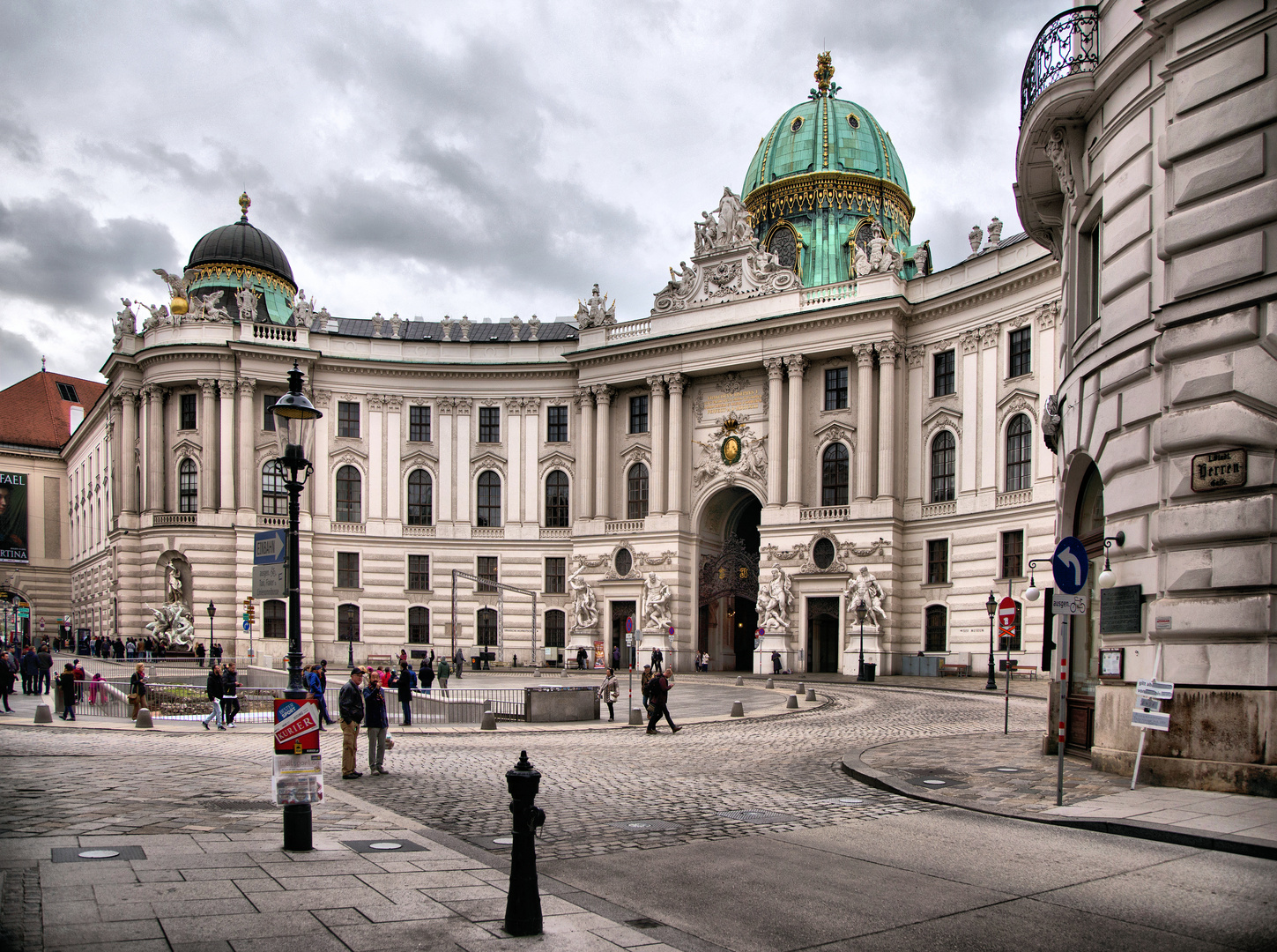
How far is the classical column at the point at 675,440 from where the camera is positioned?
188ft

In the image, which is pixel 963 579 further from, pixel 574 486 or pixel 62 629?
pixel 62 629

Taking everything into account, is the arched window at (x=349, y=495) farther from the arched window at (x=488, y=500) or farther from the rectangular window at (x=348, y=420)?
the arched window at (x=488, y=500)

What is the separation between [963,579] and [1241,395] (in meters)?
36.0

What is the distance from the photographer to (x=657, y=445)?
5831 centimetres

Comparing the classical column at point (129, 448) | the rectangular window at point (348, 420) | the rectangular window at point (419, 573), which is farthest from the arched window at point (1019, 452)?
the classical column at point (129, 448)

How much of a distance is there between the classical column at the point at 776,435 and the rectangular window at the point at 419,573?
21791mm

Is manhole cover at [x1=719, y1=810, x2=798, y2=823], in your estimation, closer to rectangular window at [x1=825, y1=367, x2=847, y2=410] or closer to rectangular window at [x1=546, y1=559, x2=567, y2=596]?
rectangular window at [x1=825, y1=367, x2=847, y2=410]

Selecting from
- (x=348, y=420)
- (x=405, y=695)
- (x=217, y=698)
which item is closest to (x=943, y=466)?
(x=405, y=695)

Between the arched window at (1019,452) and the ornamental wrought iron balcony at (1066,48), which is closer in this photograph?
the ornamental wrought iron balcony at (1066,48)

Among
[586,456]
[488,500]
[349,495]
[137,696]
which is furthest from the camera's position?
[488,500]

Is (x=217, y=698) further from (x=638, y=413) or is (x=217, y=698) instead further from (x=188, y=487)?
(x=188, y=487)

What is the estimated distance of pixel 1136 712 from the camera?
1373cm

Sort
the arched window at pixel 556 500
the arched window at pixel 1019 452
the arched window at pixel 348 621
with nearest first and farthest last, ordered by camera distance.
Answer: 1. the arched window at pixel 1019 452
2. the arched window at pixel 348 621
3. the arched window at pixel 556 500

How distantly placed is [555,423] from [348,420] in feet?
41.1
